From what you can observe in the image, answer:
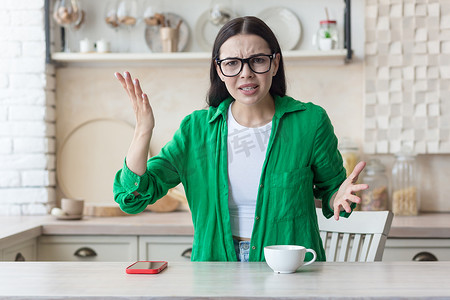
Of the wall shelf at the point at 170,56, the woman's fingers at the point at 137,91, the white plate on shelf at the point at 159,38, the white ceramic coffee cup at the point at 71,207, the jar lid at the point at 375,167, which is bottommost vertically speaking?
the white ceramic coffee cup at the point at 71,207

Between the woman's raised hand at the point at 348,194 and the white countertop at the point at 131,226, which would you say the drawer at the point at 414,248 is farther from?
the woman's raised hand at the point at 348,194

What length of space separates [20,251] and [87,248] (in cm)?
31

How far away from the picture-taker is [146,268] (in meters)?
1.49

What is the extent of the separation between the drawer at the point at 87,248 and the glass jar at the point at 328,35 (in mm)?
1340

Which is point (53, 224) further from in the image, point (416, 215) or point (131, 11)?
point (416, 215)

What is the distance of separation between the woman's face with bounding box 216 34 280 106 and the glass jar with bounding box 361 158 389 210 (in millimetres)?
1368

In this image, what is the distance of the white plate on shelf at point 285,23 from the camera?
123 inches

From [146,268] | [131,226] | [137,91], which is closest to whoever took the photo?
[146,268]

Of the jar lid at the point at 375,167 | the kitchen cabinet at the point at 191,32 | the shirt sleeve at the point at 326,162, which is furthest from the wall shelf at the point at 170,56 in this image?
the shirt sleeve at the point at 326,162

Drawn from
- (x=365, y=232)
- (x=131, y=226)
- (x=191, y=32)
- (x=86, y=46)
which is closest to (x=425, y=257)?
(x=365, y=232)

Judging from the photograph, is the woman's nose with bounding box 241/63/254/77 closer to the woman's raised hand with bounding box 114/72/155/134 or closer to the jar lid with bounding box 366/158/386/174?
the woman's raised hand with bounding box 114/72/155/134

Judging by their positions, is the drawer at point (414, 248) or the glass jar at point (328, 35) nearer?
the drawer at point (414, 248)

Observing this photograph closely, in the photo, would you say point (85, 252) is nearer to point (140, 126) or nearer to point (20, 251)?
point (20, 251)

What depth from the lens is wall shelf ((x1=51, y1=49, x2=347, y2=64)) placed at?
294 centimetres
